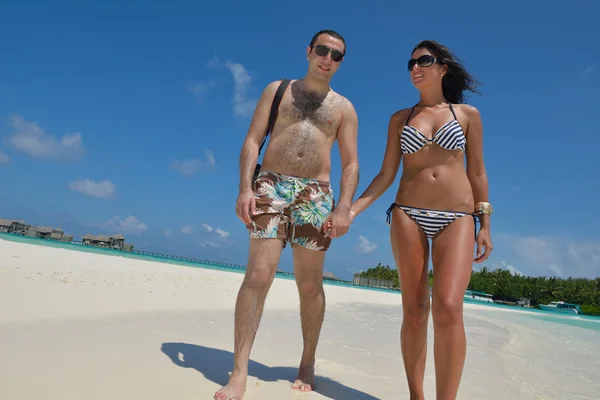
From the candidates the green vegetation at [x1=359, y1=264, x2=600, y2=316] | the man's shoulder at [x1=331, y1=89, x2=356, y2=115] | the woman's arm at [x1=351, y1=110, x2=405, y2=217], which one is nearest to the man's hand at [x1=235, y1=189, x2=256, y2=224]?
the woman's arm at [x1=351, y1=110, x2=405, y2=217]

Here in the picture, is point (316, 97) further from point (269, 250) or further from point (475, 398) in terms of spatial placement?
point (475, 398)

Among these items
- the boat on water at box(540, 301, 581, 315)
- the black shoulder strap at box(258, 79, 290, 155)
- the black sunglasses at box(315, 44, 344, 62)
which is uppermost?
the black sunglasses at box(315, 44, 344, 62)

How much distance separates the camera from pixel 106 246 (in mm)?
60875

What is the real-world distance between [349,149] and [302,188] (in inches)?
22.9

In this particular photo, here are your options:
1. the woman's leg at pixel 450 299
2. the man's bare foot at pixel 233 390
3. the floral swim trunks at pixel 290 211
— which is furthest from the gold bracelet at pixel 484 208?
the man's bare foot at pixel 233 390

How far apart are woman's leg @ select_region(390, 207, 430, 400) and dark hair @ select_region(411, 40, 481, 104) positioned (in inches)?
50.6

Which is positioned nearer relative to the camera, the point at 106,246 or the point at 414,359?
the point at 414,359

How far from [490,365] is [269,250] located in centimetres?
433

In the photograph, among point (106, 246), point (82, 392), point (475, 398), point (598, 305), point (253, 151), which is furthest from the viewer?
point (598, 305)

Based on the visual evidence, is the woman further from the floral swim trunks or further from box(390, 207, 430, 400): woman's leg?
the floral swim trunks

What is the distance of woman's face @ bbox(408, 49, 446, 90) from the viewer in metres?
3.57

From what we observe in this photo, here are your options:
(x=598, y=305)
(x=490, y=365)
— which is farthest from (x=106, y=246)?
(x=598, y=305)

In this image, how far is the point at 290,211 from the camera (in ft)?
11.5

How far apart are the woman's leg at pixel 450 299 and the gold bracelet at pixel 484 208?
0.19 metres
